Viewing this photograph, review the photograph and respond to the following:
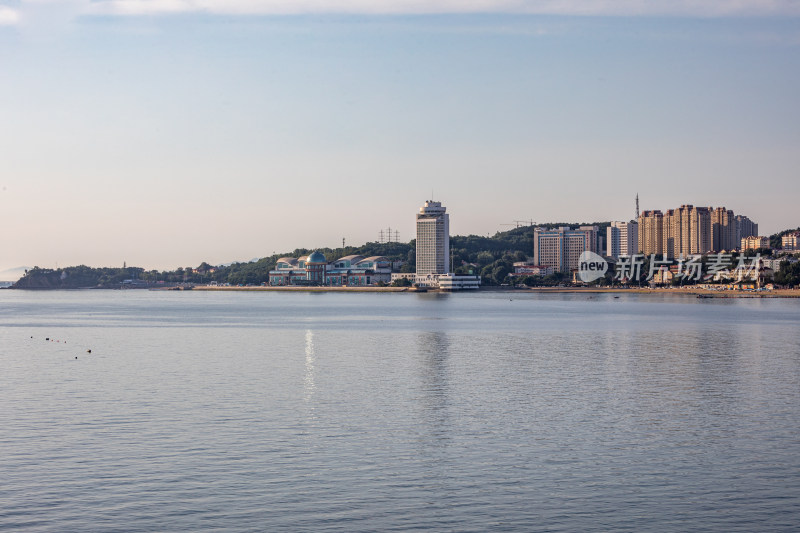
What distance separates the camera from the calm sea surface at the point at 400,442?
1755 centimetres

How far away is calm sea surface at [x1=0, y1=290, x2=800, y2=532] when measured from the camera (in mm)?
17547

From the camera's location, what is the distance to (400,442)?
78.0ft

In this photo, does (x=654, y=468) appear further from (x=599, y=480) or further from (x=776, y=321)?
(x=776, y=321)

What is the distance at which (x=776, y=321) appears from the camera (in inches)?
3238

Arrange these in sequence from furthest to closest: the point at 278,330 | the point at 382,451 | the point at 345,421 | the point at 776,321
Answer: the point at 776,321 < the point at 278,330 < the point at 345,421 < the point at 382,451

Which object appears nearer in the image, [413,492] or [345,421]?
[413,492]

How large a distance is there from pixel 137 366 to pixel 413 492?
1044 inches

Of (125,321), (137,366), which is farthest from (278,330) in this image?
(137,366)

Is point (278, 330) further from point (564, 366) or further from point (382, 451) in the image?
point (382, 451)

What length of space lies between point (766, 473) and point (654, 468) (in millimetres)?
2541

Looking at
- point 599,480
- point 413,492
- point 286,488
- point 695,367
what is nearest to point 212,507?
point 286,488

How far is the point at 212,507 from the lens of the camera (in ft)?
58.4

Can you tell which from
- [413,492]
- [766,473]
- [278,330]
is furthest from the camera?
[278,330]

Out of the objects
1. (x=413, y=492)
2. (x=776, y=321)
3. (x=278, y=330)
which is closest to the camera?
(x=413, y=492)
